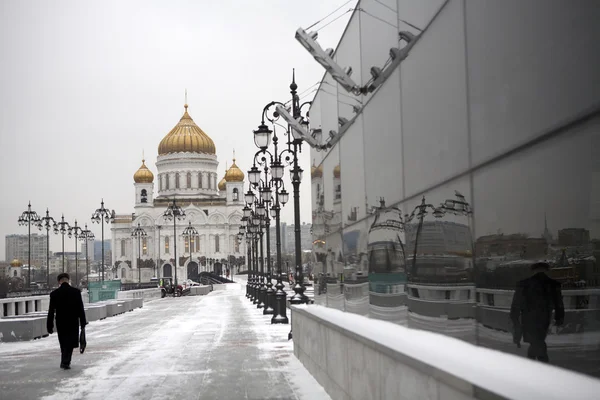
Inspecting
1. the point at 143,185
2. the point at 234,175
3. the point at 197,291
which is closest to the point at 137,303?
the point at 197,291

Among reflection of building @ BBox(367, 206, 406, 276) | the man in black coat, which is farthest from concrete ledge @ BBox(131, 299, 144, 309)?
reflection of building @ BBox(367, 206, 406, 276)

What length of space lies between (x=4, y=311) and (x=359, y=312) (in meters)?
27.2

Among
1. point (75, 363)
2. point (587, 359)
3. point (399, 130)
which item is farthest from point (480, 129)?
point (75, 363)

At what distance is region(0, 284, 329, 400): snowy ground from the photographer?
1129 centimetres

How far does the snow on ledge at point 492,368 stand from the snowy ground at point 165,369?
3820 mm

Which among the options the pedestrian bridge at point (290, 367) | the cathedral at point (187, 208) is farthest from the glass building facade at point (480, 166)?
the cathedral at point (187, 208)

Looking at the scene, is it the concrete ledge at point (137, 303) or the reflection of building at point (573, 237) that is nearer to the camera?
the reflection of building at point (573, 237)

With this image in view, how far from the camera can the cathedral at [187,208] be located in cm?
18562

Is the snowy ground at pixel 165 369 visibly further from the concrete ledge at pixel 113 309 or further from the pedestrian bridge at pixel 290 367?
the concrete ledge at pixel 113 309

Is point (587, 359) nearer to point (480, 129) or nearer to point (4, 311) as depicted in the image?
point (480, 129)

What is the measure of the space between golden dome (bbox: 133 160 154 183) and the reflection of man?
19196 cm

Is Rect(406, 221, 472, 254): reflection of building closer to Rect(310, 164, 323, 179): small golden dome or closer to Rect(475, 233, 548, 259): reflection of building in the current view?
Rect(475, 233, 548, 259): reflection of building

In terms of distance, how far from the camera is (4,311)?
33938mm

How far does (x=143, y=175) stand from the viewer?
194 m
